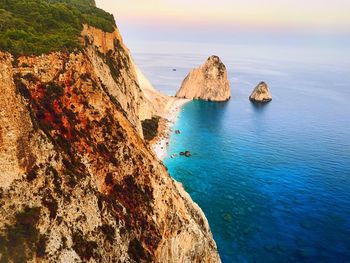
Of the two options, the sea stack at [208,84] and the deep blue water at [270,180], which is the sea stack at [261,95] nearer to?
the sea stack at [208,84]

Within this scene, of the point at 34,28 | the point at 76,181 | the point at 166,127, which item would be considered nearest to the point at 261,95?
the point at 166,127

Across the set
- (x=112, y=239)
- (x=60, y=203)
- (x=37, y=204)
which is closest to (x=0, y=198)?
(x=37, y=204)

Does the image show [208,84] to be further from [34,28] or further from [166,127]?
[34,28]

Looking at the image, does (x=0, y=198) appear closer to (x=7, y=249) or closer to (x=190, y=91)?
(x=7, y=249)

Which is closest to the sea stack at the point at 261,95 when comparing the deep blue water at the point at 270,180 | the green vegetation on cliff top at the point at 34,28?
the deep blue water at the point at 270,180

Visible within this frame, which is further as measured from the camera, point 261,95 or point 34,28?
point 261,95

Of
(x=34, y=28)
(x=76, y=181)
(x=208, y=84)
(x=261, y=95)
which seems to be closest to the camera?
(x=76, y=181)

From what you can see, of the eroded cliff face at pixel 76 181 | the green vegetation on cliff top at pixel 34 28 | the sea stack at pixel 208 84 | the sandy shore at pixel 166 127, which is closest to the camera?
the eroded cliff face at pixel 76 181

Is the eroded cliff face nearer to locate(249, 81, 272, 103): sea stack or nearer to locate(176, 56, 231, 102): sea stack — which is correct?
locate(176, 56, 231, 102): sea stack
